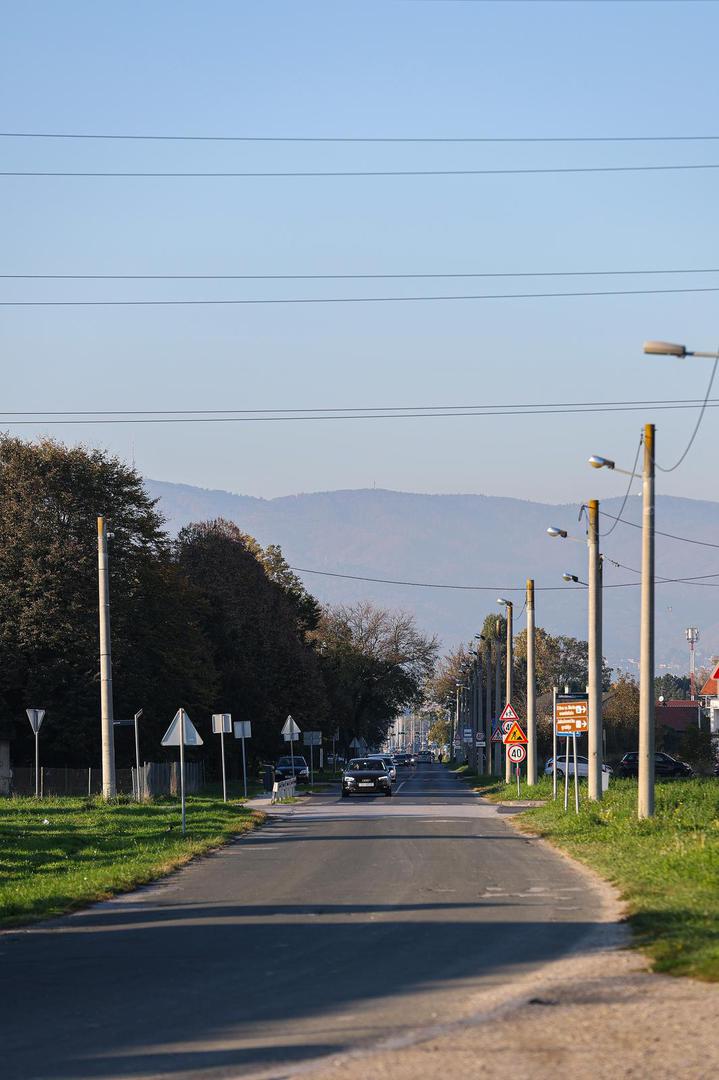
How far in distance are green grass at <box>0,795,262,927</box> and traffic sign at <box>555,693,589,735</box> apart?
7642 millimetres

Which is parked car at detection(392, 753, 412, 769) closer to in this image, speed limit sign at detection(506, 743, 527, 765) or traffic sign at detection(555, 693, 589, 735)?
speed limit sign at detection(506, 743, 527, 765)

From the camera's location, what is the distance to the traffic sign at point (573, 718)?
3375cm

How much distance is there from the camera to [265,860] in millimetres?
25453

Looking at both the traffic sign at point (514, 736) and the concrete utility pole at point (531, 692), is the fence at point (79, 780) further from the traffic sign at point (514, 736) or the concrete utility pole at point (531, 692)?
the traffic sign at point (514, 736)

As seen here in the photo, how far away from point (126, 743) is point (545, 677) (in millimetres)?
97021

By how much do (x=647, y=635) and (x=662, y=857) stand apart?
7699 mm

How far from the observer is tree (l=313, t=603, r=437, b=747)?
383ft

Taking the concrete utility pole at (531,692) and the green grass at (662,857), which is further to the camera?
the concrete utility pole at (531,692)

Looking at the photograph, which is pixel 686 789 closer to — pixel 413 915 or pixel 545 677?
pixel 413 915

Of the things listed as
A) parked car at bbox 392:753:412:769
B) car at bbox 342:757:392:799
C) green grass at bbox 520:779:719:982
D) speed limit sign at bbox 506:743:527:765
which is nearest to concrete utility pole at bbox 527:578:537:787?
speed limit sign at bbox 506:743:527:765

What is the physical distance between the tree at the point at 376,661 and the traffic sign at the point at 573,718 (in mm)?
80436

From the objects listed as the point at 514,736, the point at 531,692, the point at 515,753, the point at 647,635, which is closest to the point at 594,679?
the point at 647,635

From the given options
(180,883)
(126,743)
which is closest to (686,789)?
(180,883)

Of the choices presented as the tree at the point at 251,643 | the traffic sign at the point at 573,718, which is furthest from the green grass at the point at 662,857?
the tree at the point at 251,643
